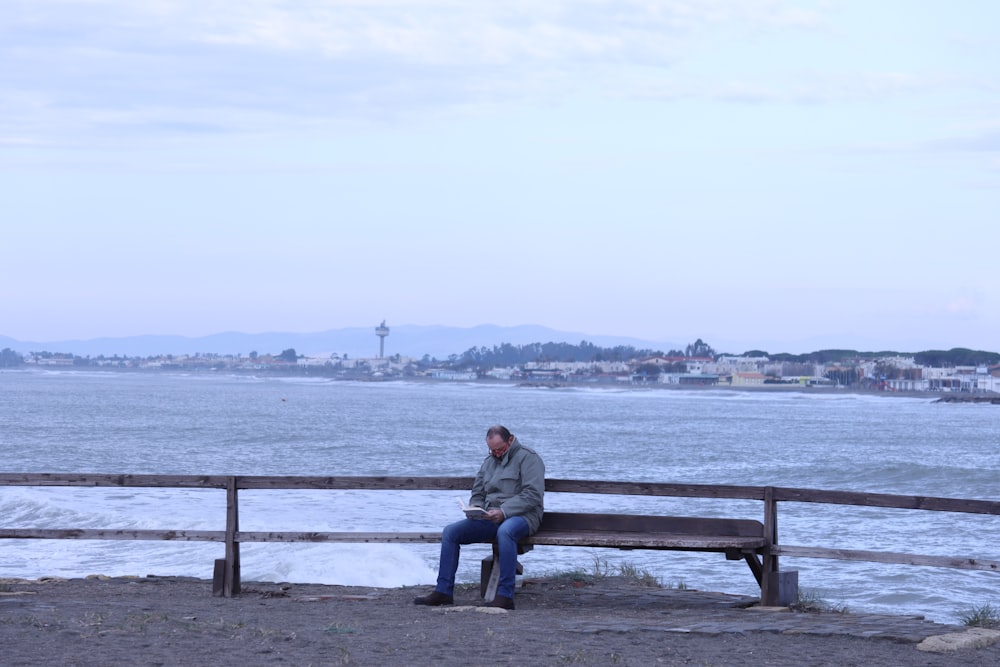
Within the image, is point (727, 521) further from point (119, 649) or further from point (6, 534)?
point (6, 534)

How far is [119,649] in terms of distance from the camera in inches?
307

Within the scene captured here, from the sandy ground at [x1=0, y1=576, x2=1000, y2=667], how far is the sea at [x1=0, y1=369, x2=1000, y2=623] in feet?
7.81

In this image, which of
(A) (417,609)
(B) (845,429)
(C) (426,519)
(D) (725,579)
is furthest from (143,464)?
(B) (845,429)

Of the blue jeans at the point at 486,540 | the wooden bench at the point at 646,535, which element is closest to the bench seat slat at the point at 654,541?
the wooden bench at the point at 646,535

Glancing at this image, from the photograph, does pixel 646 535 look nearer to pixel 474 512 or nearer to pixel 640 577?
pixel 474 512

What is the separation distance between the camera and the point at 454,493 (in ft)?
76.4

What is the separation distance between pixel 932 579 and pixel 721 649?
8.69 meters

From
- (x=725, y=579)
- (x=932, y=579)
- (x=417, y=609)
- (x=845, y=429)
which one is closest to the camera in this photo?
(x=417, y=609)

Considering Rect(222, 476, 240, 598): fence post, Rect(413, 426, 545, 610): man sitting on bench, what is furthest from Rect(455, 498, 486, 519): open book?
Rect(222, 476, 240, 598): fence post

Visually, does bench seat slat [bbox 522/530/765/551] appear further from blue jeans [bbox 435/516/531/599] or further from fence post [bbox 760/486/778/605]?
blue jeans [bbox 435/516/531/599]

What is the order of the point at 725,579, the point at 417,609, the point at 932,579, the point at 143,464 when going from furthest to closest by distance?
the point at 143,464, the point at 932,579, the point at 725,579, the point at 417,609

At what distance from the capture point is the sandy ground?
768cm

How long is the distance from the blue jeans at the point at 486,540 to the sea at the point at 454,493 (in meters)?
2.44

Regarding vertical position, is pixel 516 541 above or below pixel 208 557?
above
